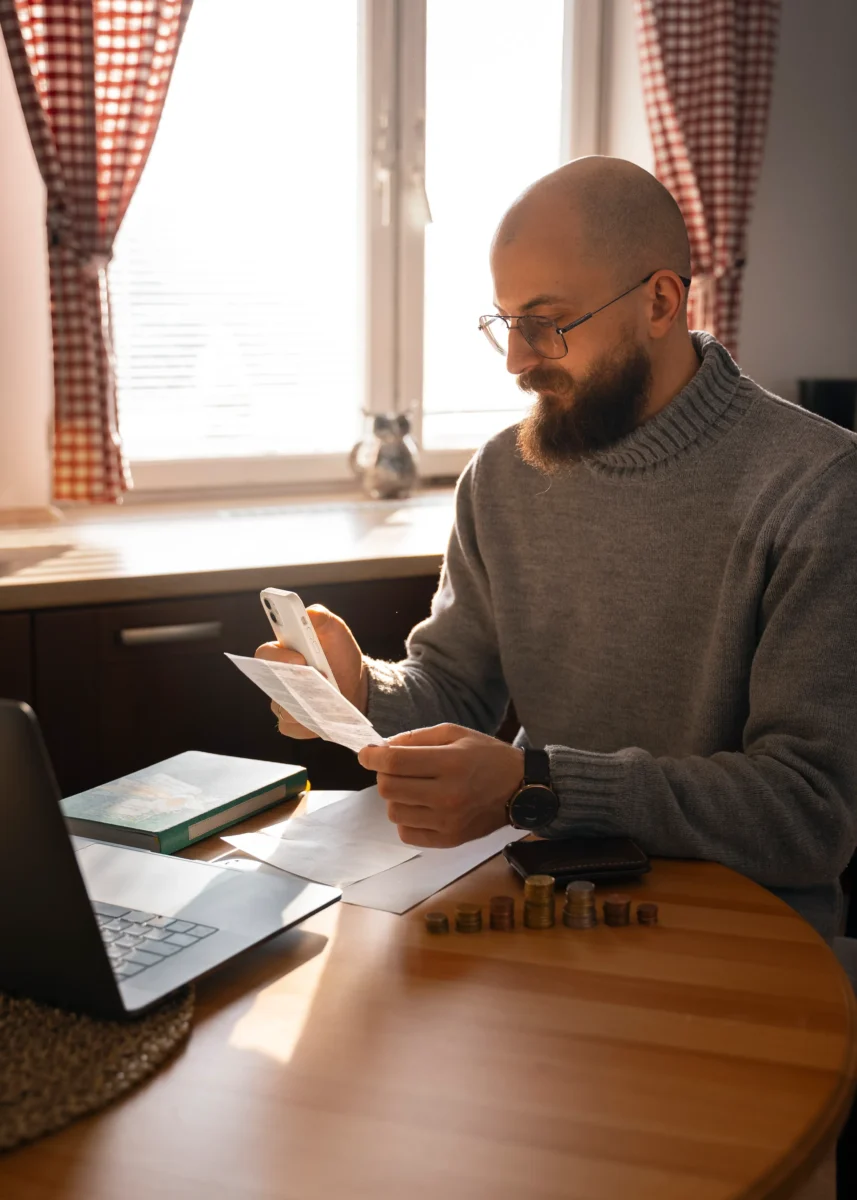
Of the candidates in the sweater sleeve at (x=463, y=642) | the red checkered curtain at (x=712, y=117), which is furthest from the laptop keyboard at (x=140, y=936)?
the red checkered curtain at (x=712, y=117)

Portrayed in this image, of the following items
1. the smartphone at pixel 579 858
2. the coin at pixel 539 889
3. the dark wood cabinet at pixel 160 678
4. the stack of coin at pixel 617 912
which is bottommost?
the dark wood cabinet at pixel 160 678

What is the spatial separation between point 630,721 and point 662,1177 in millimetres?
858

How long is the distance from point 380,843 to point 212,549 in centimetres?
118

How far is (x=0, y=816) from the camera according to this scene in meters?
0.79

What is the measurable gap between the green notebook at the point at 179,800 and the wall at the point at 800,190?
2.36 metres

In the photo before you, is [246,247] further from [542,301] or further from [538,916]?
[538,916]

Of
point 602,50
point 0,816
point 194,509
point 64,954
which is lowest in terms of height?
point 194,509

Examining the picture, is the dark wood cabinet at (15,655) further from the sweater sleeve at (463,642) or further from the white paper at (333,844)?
the white paper at (333,844)

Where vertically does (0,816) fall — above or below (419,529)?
above

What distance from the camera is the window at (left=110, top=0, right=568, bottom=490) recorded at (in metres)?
2.82

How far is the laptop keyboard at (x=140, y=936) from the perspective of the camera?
0.94 meters

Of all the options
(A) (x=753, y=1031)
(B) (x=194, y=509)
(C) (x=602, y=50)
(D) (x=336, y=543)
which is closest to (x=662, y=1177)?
(A) (x=753, y=1031)

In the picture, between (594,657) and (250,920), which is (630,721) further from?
(250,920)

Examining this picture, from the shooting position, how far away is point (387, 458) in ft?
9.47
